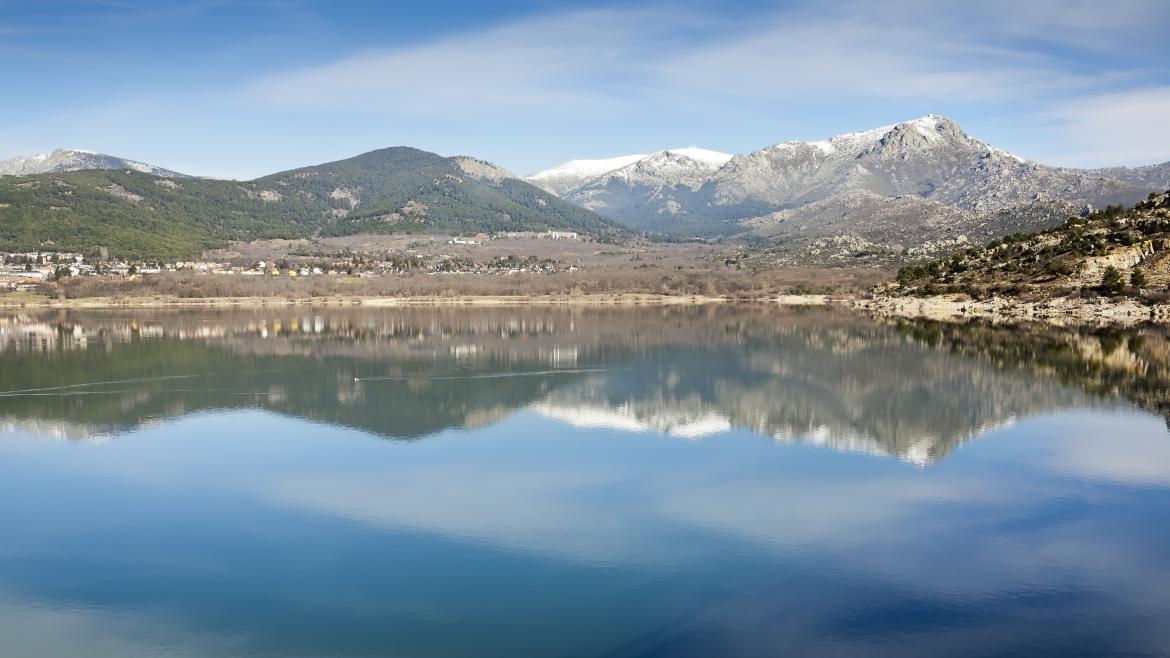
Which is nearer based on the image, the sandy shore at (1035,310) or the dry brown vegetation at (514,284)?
the sandy shore at (1035,310)

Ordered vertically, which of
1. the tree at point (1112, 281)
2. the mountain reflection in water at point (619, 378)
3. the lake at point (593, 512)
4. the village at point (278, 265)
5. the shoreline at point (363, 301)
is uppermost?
the village at point (278, 265)

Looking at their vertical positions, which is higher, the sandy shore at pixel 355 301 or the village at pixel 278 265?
the village at pixel 278 265

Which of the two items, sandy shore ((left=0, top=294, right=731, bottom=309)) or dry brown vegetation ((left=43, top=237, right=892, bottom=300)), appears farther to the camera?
dry brown vegetation ((left=43, top=237, right=892, bottom=300))

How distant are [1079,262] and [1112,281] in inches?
267

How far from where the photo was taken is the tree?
7238 cm

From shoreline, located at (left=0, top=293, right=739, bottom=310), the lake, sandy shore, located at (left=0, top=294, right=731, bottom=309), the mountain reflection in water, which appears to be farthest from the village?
the lake

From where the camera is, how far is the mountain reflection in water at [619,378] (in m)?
32.3

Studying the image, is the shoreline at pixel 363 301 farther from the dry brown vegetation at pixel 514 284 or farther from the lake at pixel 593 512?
the lake at pixel 593 512

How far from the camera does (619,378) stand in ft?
145

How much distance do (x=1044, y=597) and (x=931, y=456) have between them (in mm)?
11318

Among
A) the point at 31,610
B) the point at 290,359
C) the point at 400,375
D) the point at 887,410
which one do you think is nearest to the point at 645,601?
Answer: the point at 31,610

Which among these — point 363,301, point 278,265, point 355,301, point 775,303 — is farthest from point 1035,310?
point 278,265

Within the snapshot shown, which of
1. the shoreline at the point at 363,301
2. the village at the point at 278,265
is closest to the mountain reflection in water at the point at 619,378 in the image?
the shoreline at the point at 363,301

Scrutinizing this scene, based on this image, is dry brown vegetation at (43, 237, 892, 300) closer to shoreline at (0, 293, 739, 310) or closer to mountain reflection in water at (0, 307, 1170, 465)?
shoreline at (0, 293, 739, 310)
